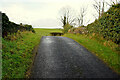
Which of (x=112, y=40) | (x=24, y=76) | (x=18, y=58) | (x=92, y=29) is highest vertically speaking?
(x=92, y=29)

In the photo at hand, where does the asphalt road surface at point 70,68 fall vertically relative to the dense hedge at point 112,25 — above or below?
below

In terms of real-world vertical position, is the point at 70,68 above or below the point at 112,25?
below

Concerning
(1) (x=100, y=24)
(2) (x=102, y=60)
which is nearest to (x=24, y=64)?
(2) (x=102, y=60)

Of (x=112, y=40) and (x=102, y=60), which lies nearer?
(x=102, y=60)

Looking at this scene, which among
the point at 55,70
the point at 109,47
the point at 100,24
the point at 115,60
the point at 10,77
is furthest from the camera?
the point at 100,24

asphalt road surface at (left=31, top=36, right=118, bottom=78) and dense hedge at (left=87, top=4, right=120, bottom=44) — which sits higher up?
dense hedge at (left=87, top=4, right=120, bottom=44)

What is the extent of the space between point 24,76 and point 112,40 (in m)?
8.69

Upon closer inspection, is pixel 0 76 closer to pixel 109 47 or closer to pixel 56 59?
pixel 56 59

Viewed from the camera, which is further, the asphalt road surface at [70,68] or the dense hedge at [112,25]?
the dense hedge at [112,25]

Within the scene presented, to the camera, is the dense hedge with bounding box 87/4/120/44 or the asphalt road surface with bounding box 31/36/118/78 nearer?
the asphalt road surface with bounding box 31/36/118/78

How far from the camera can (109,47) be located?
1074 centimetres

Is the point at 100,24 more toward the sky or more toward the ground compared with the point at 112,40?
more toward the sky

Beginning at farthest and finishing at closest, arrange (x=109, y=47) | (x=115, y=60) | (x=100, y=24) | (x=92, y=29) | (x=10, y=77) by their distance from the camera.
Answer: (x=92, y=29) → (x=100, y=24) → (x=109, y=47) → (x=115, y=60) → (x=10, y=77)

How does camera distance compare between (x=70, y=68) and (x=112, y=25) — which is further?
(x=112, y=25)
